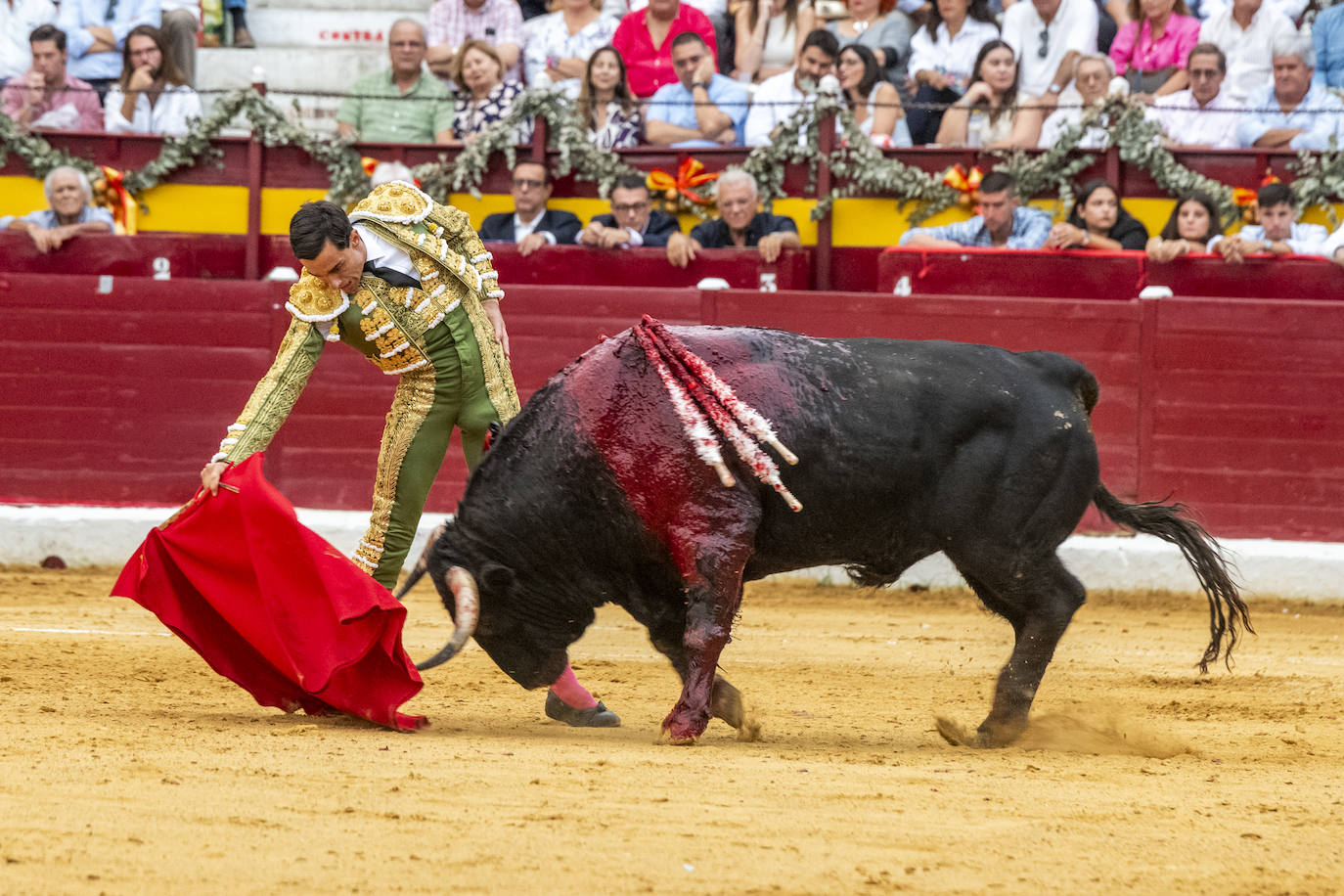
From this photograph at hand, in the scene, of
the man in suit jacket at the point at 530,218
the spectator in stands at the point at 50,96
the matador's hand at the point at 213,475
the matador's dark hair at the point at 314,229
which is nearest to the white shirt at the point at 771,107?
the man in suit jacket at the point at 530,218

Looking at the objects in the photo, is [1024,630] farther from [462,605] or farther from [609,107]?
[609,107]

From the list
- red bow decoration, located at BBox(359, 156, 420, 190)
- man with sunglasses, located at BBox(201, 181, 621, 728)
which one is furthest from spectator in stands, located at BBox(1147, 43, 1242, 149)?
man with sunglasses, located at BBox(201, 181, 621, 728)

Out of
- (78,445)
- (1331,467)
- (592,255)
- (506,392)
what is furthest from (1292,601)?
(78,445)

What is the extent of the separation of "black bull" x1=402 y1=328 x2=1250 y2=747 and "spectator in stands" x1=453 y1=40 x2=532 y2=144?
4.29 m

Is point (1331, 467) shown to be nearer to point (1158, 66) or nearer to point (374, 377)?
point (1158, 66)

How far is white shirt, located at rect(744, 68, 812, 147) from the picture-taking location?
846cm

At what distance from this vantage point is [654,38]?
9109 mm

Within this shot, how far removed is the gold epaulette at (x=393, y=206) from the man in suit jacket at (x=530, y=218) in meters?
3.37

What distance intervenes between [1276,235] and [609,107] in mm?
3333

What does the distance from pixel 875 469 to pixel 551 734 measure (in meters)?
1.12

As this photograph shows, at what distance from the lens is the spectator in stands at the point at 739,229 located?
7.86m

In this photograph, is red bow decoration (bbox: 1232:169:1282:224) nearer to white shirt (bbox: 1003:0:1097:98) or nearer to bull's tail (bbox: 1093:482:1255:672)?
white shirt (bbox: 1003:0:1097:98)

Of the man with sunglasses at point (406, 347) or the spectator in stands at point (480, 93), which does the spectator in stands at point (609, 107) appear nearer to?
the spectator in stands at point (480, 93)

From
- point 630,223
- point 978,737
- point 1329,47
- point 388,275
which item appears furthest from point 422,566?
point 1329,47
